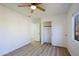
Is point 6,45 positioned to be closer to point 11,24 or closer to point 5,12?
point 11,24

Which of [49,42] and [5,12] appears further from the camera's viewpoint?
[49,42]

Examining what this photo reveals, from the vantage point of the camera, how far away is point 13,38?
5.59 m

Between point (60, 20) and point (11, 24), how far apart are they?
3.48 m

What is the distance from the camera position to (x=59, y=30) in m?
7.10

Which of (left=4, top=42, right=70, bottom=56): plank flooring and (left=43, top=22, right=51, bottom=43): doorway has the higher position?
(left=43, top=22, right=51, bottom=43): doorway

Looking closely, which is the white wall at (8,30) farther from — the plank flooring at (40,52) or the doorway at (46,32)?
the doorway at (46,32)

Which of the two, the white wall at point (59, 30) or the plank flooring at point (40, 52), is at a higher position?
the white wall at point (59, 30)

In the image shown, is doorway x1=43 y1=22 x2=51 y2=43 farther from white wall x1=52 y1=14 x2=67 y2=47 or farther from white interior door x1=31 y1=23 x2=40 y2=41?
white interior door x1=31 y1=23 x2=40 y2=41

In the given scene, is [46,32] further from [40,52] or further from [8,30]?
[8,30]

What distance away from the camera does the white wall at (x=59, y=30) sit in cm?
686

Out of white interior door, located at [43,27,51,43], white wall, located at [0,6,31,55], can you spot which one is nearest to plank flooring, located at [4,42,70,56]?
white wall, located at [0,6,31,55]

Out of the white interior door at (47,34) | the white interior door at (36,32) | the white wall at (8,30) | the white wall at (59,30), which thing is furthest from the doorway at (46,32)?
the white wall at (8,30)

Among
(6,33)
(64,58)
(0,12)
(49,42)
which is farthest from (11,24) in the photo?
(64,58)

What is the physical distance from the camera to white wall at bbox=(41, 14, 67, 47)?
6863 mm
